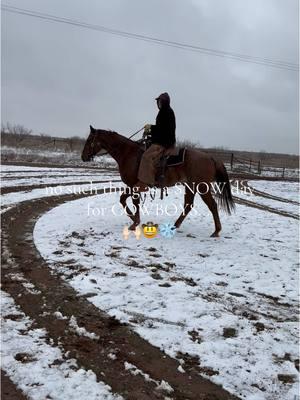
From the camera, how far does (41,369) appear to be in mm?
3248

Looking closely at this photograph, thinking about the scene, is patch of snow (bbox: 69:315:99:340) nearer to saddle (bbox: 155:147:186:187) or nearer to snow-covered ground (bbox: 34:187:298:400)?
snow-covered ground (bbox: 34:187:298:400)

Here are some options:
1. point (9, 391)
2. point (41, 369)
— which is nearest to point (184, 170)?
point (41, 369)

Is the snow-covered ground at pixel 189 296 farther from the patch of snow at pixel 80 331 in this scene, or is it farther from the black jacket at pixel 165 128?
the black jacket at pixel 165 128

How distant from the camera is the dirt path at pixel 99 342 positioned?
3.15 m

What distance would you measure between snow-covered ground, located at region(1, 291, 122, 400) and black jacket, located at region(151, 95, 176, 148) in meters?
5.66

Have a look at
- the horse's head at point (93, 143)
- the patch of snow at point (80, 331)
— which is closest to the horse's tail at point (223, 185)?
the horse's head at point (93, 143)

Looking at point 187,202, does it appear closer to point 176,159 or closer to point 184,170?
point 184,170

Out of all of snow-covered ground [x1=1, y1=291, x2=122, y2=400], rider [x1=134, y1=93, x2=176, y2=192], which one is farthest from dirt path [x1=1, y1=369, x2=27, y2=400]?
rider [x1=134, y1=93, x2=176, y2=192]

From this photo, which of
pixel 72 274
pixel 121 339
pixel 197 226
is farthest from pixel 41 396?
pixel 197 226

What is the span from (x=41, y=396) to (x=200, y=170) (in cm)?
650

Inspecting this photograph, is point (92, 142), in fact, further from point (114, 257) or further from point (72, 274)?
point (72, 274)

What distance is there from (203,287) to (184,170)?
3856mm

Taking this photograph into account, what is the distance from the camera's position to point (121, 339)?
12.8 ft

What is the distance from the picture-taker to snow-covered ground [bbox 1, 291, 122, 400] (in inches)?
117
